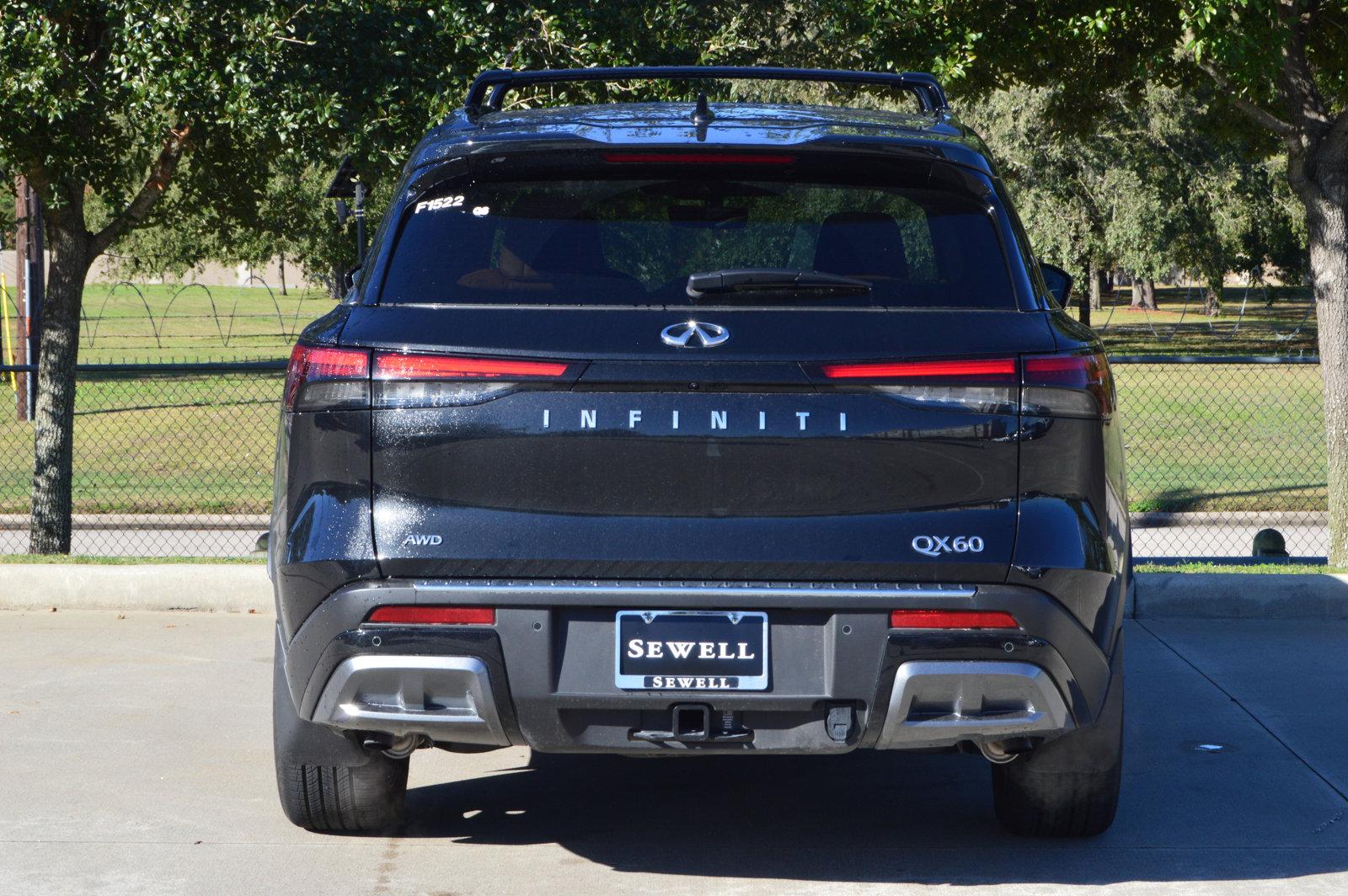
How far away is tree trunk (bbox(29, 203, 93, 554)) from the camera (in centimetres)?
1016

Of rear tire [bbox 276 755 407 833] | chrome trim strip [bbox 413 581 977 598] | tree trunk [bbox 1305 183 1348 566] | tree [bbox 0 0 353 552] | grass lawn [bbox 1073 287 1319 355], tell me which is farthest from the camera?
grass lawn [bbox 1073 287 1319 355]

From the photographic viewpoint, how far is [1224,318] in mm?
52750

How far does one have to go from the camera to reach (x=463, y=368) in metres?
3.58

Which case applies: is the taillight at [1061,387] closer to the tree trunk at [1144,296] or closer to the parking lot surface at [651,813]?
the parking lot surface at [651,813]

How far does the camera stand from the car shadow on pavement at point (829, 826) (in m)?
4.29

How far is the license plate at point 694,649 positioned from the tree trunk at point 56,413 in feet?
24.7

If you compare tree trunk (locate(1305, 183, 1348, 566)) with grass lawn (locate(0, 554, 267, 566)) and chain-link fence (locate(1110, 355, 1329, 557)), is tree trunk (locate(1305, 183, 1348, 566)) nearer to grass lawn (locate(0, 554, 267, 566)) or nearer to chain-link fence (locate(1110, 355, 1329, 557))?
chain-link fence (locate(1110, 355, 1329, 557))

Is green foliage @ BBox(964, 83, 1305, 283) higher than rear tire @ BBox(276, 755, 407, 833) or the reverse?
higher

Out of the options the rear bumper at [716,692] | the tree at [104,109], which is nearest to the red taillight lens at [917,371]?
the rear bumper at [716,692]

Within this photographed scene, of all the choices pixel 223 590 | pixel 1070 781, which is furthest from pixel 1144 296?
pixel 1070 781

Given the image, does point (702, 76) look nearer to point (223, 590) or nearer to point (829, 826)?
point (829, 826)

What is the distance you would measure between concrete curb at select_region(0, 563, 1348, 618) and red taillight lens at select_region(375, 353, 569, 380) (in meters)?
4.41

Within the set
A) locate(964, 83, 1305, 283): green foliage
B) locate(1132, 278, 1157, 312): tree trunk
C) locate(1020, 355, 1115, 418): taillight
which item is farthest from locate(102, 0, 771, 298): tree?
locate(1132, 278, 1157, 312): tree trunk

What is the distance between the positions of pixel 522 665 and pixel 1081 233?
106 feet
